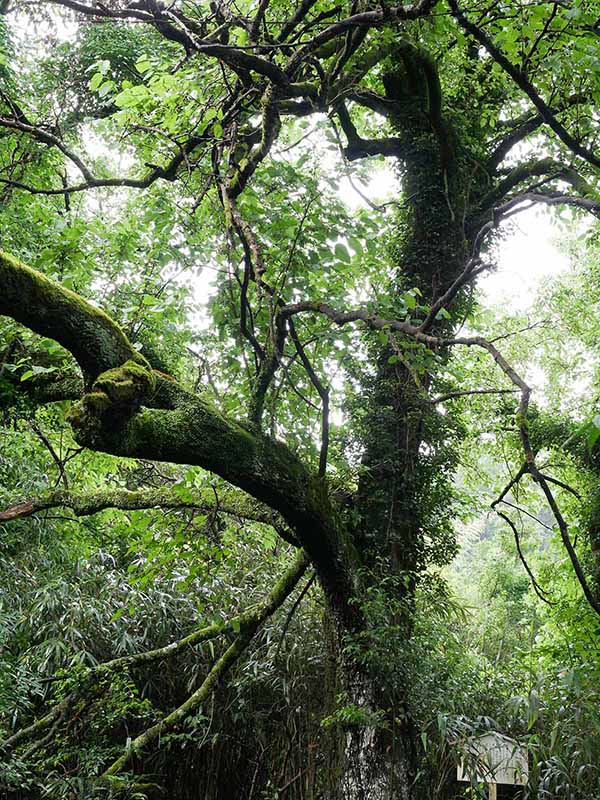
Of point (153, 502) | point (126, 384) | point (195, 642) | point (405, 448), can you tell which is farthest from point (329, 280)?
point (195, 642)

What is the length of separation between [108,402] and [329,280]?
1339mm

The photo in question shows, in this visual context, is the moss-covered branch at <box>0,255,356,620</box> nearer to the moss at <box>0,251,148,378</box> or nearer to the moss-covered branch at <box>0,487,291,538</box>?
the moss at <box>0,251,148,378</box>

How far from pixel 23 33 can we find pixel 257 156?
4730 millimetres

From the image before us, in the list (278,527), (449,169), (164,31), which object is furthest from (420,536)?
(164,31)

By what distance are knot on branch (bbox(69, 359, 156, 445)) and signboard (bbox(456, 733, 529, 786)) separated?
2.06 metres

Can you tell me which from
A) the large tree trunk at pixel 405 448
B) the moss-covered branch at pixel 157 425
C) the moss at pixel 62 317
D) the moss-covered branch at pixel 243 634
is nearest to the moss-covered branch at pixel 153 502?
the moss-covered branch at pixel 243 634

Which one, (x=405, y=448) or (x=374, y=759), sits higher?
(x=405, y=448)

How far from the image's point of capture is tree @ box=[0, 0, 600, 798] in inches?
103

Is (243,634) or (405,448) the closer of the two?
(243,634)

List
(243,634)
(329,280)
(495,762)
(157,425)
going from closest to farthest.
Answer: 1. (157,425)
2. (495,762)
3. (329,280)
4. (243,634)

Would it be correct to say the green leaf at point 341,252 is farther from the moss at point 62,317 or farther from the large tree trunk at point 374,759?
the large tree trunk at point 374,759

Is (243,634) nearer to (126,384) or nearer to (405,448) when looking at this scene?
(405,448)

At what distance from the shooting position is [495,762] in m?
3.13

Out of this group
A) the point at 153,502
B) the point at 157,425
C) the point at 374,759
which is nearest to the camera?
the point at 157,425
